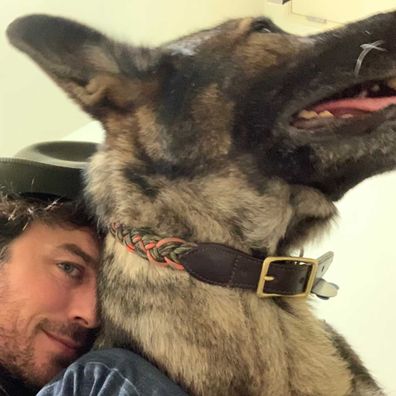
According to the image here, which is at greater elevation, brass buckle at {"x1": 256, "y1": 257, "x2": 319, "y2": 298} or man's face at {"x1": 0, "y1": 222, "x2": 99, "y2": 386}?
brass buckle at {"x1": 256, "y1": 257, "x2": 319, "y2": 298}

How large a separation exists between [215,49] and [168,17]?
4.07ft

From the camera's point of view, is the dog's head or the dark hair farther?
the dark hair

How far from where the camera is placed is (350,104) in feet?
3.30

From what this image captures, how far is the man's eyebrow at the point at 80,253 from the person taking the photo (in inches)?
44.3

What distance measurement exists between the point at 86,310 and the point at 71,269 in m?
0.08

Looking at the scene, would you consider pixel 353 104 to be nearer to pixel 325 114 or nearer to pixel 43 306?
pixel 325 114

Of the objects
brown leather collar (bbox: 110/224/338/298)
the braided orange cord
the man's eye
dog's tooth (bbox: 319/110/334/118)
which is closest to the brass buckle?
brown leather collar (bbox: 110/224/338/298)

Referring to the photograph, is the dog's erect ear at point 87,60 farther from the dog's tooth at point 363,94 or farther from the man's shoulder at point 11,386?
the man's shoulder at point 11,386

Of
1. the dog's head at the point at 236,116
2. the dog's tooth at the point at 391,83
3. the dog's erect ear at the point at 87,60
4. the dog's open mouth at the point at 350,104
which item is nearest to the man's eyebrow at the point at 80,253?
the dog's head at the point at 236,116

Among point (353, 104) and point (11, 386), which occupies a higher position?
→ point (353, 104)

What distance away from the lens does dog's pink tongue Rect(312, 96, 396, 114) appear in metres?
1.00

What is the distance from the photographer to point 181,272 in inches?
38.6

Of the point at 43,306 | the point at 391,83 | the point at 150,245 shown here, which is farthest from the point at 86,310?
the point at 391,83

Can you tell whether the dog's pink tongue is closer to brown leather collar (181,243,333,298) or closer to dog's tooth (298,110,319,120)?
dog's tooth (298,110,319,120)
